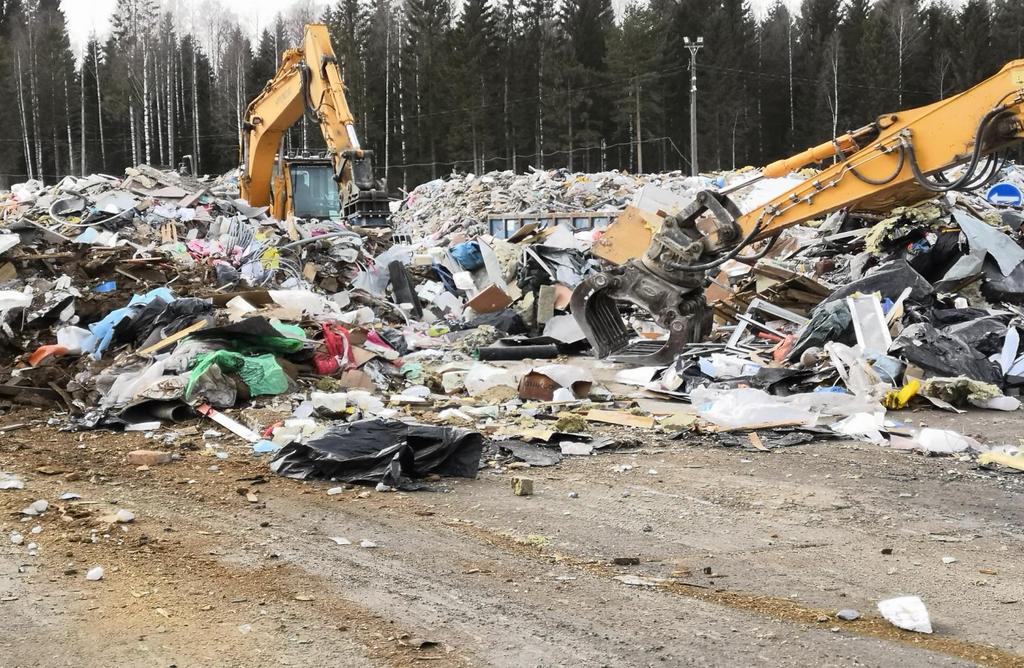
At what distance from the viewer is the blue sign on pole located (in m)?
15.4

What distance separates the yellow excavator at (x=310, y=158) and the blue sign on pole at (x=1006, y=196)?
30.6 ft

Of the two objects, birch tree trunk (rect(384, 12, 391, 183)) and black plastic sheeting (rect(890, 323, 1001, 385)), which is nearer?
black plastic sheeting (rect(890, 323, 1001, 385))

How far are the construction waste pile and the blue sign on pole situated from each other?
0.94 m

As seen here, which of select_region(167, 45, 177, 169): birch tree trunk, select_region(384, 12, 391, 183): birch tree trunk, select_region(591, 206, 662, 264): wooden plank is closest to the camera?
select_region(591, 206, 662, 264): wooden plank

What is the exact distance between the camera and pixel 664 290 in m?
9.86

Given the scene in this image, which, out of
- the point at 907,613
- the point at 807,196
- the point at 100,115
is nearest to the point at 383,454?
the point at 907,613

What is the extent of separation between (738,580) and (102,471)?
380cm

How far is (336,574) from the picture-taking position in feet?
13.8

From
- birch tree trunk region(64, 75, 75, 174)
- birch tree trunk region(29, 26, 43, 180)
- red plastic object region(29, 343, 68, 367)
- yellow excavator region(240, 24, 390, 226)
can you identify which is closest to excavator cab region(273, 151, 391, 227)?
yellow excavator region(240, 24, 390, 226)

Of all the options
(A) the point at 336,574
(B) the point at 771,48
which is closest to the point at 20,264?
(A) the point at 336,574

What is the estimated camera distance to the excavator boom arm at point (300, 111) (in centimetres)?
1457

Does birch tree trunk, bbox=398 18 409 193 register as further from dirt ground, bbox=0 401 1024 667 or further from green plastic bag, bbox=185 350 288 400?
dirt ground, bbox=0 401 1024 667

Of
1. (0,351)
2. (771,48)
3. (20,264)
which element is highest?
(771,48)

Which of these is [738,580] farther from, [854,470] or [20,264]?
[20,264]
